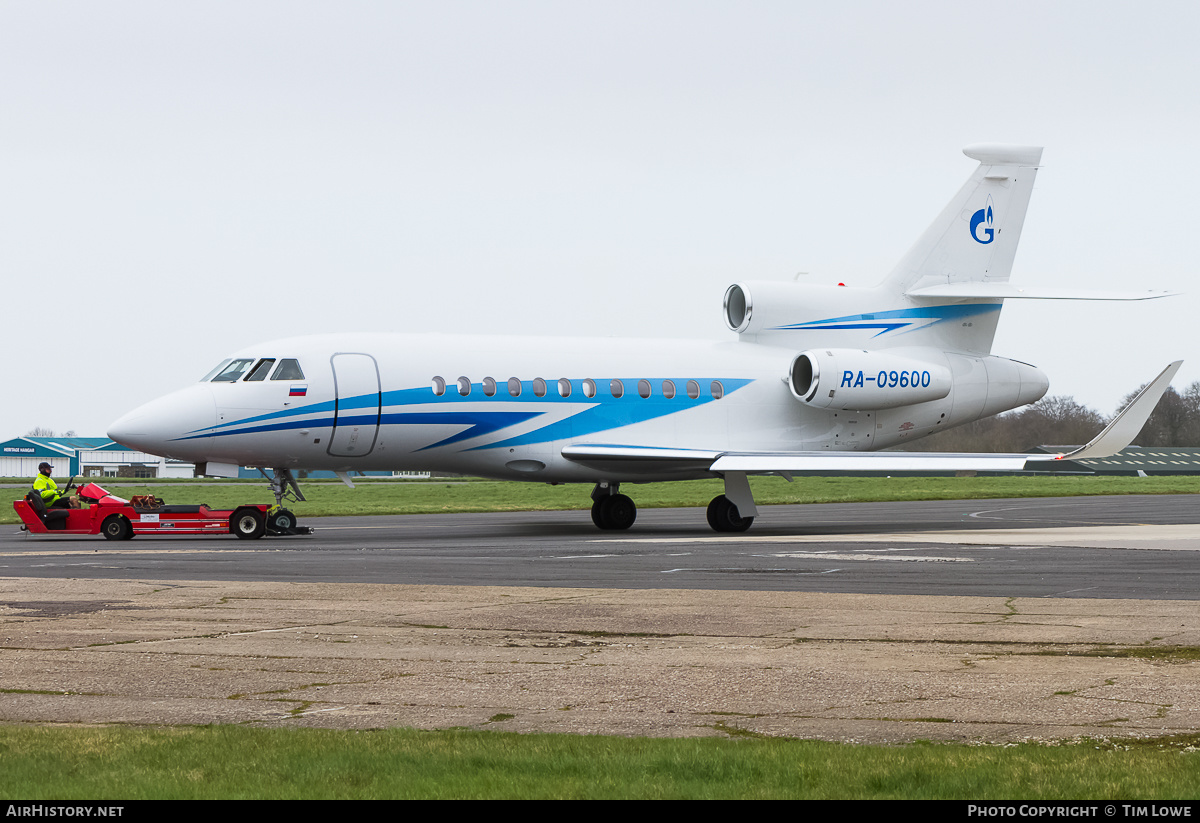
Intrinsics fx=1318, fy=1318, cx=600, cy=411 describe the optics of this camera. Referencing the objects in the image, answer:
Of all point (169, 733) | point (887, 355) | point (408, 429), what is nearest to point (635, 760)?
point (169, 733)

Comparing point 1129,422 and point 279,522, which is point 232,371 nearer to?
point 279,522

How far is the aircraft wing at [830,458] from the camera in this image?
24953 mm

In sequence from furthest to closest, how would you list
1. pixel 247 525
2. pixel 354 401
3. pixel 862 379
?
pixel 862 379 < pixel 354 401 < pixel 247 525

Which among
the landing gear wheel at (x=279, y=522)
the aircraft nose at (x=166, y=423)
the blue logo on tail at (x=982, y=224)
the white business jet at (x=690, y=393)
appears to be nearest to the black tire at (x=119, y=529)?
the aircraft nose at (x=166, y=423)

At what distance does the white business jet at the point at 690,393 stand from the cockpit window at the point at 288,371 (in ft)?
0.09

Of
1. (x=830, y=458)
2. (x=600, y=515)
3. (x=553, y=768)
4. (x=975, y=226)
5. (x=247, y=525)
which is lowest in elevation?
(x=247, y=525)

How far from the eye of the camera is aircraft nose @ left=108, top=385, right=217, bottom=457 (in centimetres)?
2381

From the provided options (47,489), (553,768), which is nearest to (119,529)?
(47,489)

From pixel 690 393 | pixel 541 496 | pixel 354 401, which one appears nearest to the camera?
pixel 354 401

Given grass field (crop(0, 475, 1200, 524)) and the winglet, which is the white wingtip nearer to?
the winglet

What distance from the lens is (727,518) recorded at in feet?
90.1

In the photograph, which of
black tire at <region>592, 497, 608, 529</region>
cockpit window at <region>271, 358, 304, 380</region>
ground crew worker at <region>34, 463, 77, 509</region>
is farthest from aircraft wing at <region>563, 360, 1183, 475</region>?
ground crew worker at <region>34, 463, 77, 509</region>

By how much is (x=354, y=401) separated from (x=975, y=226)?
15497 mm

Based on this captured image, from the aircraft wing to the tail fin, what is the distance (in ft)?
18.5
